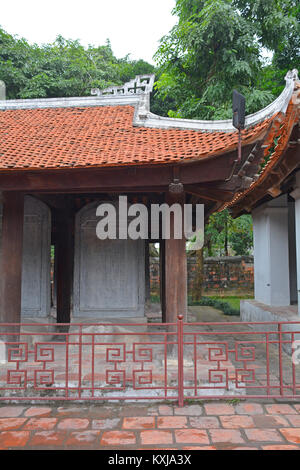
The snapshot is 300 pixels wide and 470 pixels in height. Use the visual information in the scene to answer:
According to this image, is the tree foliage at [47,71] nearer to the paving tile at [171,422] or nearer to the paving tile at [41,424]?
the paving tile at [41,424]

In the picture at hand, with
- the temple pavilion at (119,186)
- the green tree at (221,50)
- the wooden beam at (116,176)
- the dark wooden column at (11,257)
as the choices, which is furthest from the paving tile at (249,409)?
the green tree at (221,50)

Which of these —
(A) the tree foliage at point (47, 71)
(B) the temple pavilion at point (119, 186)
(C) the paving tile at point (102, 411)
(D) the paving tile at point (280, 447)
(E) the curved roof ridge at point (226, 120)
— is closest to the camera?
(D) the paving tile at point (280, 447)

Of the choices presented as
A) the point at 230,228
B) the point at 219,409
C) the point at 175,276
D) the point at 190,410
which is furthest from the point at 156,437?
the point at 230,228

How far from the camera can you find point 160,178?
5738mm

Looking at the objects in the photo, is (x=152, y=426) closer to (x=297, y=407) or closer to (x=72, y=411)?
(x=72, y=411)

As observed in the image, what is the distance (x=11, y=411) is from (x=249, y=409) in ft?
9.47

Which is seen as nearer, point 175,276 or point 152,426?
point 152,426

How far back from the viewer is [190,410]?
4441 mm

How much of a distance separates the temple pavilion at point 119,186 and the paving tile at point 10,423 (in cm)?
223

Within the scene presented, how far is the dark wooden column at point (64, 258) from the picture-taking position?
8.28 m

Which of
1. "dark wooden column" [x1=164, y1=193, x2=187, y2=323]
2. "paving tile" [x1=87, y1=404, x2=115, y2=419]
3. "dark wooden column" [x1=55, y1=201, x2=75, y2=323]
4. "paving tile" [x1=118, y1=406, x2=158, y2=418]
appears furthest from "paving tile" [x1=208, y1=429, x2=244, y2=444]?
"dark wooden column" [x1=55, y1=201, x2=75, y2=323]

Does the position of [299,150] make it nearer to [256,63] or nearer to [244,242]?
[256,63]

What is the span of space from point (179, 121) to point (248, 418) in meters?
4.90
